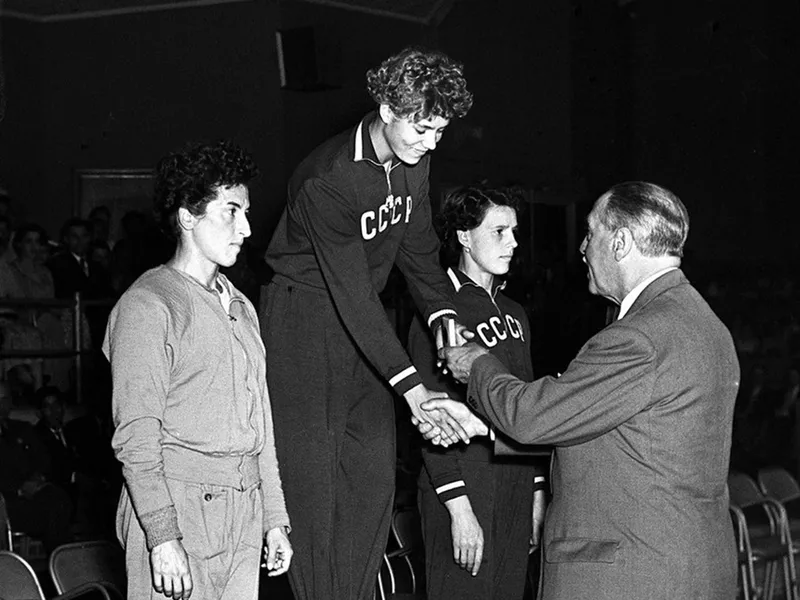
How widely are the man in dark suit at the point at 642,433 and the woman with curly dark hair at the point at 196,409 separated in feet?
1.83

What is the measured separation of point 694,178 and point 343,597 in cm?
823

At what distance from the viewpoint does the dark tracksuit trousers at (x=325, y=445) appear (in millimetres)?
2705

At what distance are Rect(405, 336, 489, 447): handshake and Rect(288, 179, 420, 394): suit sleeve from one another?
10 cm

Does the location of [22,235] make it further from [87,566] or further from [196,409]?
[196,409]

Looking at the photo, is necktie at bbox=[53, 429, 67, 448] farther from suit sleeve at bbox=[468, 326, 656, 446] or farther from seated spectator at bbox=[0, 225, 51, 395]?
suit sleeve at bbox=[468, 326, 656, 446]

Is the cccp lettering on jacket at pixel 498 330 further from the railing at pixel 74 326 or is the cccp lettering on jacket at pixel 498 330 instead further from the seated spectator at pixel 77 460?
the railing at pixel 74 326

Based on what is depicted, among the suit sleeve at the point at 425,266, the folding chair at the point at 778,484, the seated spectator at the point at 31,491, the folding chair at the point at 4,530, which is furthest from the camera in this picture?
the folding chair at the point at 778,484

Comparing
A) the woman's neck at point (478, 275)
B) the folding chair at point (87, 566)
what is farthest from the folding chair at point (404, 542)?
the woman's neck at point (478, 275)

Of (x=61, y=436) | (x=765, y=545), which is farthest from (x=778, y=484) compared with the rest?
(x=61, y=436)

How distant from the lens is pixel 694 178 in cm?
1028

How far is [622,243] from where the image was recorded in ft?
8.09

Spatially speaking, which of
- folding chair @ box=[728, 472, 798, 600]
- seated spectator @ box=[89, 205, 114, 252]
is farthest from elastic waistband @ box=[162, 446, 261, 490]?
seated spectator @ box=[89, 205, 114, 252]

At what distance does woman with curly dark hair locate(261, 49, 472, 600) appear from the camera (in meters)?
2.69

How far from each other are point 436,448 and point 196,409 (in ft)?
2.89
